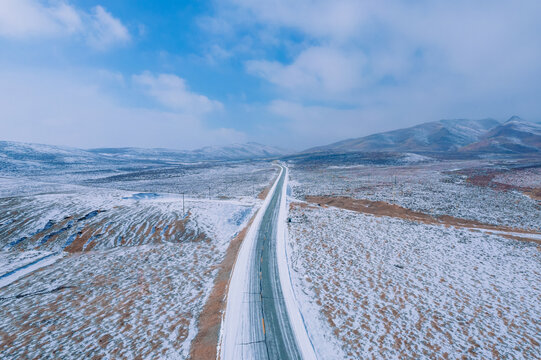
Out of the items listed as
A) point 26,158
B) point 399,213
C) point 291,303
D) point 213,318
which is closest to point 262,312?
point 291,303

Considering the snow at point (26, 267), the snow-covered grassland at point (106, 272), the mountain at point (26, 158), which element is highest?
the mountain at point (26, 158)

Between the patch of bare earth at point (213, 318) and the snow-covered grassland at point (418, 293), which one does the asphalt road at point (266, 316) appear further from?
the patch of bare earth at point (213, 318)

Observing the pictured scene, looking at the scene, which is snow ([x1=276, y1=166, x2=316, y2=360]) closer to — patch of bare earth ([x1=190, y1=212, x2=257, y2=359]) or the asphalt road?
the asphalt road

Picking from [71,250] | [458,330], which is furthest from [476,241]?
[71,250]

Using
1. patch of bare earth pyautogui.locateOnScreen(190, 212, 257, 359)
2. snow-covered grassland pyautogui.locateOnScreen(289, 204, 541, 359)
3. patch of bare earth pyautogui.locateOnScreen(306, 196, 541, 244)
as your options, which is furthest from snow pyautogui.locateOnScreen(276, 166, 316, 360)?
patch of bare earth pyautogui.locateOnScreen(306, 196, 541, 244)

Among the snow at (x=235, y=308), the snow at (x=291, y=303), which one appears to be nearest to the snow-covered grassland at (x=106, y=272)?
the snow at (x=235, y=308)

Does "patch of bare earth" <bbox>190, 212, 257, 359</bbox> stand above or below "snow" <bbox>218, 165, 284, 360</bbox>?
below

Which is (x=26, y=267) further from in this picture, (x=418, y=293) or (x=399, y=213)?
(x=399, y=213)
